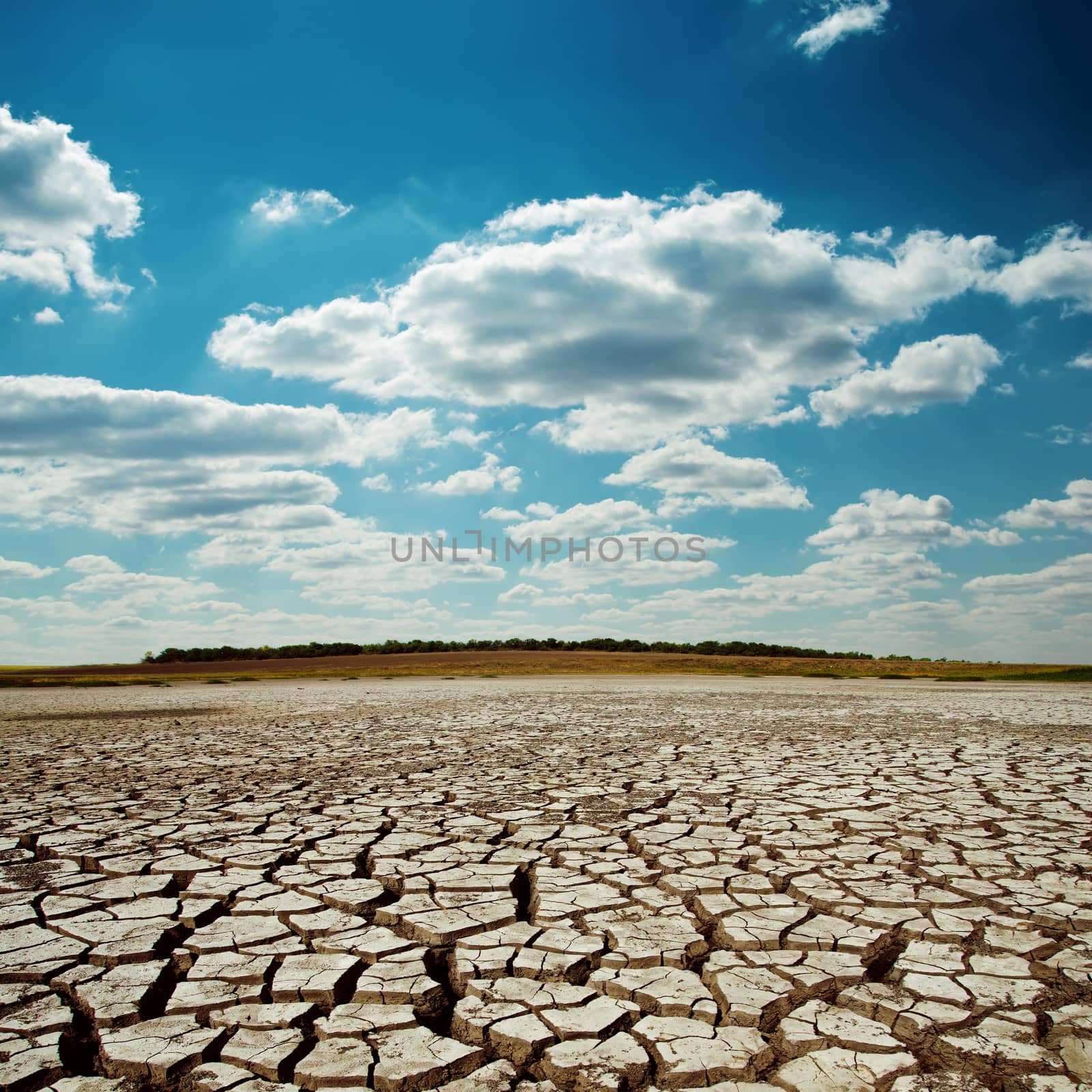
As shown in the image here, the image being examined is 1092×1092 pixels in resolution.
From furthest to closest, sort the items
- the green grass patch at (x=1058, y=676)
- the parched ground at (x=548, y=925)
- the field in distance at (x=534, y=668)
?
1. the field in distance at (x=534, y=668)
2. the green grass patch at (x=1058, y=676)
3. the parched ground at (x=548, y=925)

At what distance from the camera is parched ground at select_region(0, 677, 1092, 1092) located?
1779 millimetres

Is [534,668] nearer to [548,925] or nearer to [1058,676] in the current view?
[1058,676]

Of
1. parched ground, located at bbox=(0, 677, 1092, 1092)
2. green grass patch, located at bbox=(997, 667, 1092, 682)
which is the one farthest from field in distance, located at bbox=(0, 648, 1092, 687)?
parched ground, located at bbox=(0, 677, 1092, 1092)

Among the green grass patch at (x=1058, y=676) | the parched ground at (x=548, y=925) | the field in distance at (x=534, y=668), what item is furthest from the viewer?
the field in distance at (x=534, y=668)

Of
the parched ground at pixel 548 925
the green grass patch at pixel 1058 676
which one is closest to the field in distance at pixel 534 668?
the green grass patch at pixel 1058 676

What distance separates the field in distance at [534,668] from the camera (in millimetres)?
25141

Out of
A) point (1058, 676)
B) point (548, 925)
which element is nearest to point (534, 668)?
point (1058, 676)

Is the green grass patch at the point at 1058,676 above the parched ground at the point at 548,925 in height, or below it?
below

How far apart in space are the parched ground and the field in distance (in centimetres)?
2044

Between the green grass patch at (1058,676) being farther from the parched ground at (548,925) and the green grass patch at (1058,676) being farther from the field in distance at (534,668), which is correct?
the parched ground at (548,925)

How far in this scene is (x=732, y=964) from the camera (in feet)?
7.34

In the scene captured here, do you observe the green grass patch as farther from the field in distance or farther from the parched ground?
the parched ground

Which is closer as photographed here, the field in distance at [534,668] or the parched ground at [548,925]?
the parched ground at [548,925]

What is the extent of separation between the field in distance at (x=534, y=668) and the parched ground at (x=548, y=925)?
20.4 metres
